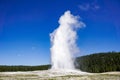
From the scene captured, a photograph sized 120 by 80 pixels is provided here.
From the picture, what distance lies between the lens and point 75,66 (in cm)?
10406

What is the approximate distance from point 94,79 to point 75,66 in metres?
51.9

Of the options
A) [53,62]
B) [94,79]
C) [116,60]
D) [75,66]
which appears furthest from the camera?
[116,60]

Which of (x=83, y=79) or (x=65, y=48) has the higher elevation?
(x=65, y=48)

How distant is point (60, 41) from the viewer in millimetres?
100688

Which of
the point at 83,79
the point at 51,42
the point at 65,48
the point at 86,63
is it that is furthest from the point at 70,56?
the point at 86,63

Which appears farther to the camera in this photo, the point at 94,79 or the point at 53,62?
the point at 53,62

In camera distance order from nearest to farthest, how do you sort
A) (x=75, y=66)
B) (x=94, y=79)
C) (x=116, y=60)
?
1. (x=94, y=79)
2. (x=75, y=66)
3. (x=116, y=60)

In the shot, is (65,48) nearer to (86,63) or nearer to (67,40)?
(67,40)

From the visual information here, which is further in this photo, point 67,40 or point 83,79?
point 67,40

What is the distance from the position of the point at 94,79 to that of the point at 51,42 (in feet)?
171

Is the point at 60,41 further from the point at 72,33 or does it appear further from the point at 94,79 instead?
the point at 94,79

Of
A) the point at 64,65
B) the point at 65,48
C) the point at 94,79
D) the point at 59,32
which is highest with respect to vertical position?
the point at 59,32

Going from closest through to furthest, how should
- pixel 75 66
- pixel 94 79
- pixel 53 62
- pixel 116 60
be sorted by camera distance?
pixel 94 79
pixel 53 62
pixel 75 66
pixel 116 60

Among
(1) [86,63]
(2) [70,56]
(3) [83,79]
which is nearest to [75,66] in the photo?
(2) [70,56]
